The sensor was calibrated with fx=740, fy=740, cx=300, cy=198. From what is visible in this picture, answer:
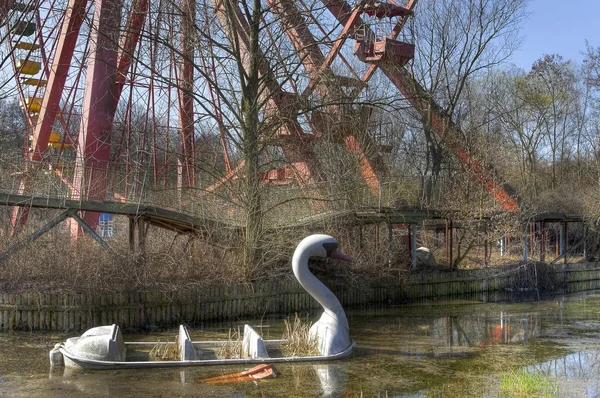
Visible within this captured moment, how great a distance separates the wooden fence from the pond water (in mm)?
507

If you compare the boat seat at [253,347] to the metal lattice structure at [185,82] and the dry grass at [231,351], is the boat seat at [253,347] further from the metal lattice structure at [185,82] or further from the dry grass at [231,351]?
the metal lattice structure at [185,82]

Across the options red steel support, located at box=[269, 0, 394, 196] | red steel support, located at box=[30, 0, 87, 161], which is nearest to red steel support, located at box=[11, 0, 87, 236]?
red steel support, located at box=[30, 0, 87, 161]

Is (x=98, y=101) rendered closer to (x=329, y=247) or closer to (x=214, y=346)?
(x=214, y=346)

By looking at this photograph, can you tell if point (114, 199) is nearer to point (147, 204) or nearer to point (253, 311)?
point (147, 204)

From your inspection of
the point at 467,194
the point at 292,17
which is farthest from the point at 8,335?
the point at 467,194

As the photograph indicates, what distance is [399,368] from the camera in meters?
10.5

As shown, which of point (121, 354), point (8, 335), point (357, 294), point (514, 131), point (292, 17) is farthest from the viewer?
point (514, 131)

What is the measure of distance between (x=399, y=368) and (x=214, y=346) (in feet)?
9.21

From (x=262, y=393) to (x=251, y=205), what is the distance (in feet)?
24.3

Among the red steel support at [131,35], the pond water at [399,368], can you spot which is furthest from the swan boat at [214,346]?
the red steel support at [131,35]

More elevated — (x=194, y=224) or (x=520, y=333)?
(x=194, y=224)

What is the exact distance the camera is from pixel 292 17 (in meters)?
15.6

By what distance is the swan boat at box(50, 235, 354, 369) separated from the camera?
9.90m

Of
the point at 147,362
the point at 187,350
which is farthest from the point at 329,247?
the point at 147,362
